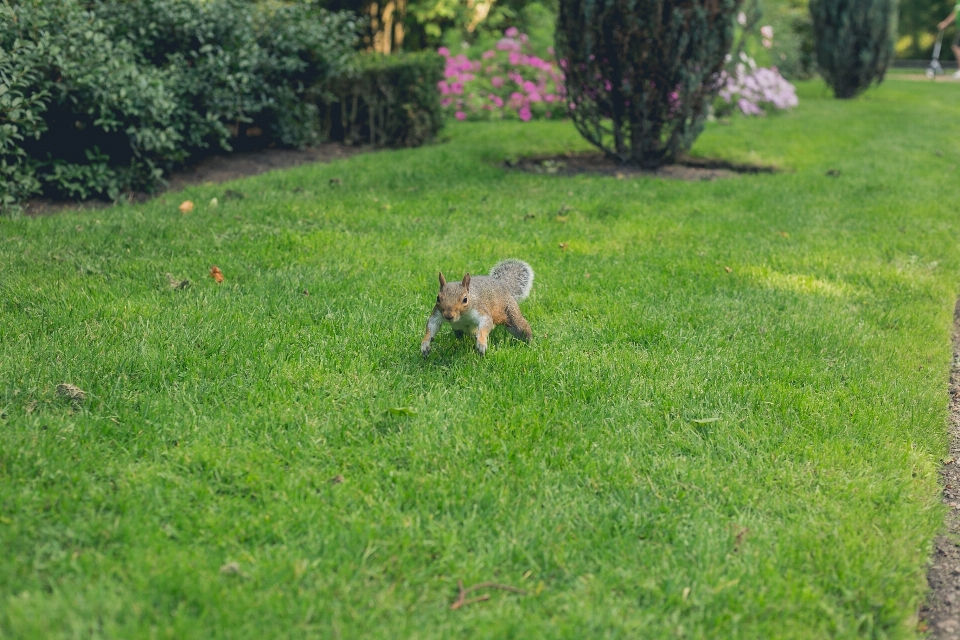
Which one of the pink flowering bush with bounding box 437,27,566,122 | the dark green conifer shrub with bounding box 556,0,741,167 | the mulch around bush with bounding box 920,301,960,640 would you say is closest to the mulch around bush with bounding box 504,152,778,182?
the dark green conifer shrub with bounding box 556,0,741,167

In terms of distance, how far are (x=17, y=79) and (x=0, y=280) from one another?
7.14ft

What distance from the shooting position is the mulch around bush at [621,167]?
8383 millimetres

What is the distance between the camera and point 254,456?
2.86 m

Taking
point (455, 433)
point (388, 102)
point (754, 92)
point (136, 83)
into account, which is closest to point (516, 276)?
point (455, 433)

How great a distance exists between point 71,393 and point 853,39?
18.5m

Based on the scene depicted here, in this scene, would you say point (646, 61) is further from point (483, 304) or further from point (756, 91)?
point (756, 91)

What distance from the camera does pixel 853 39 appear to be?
17.3 m

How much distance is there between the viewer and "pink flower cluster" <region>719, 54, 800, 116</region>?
1348 cm

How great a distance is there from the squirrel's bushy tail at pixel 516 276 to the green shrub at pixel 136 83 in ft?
12.8

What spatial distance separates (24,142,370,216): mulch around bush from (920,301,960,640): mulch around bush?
20.1 feet

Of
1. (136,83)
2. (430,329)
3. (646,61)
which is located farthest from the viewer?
(646,61)

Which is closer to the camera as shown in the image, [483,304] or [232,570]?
[232,570]

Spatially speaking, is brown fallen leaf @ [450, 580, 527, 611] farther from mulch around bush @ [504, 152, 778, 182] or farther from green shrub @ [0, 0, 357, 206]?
mulch around bush @ [504, 152, 778, 182]

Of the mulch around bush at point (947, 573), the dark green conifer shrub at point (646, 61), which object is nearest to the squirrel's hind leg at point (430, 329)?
the mulch around bush at point (947, 573)
